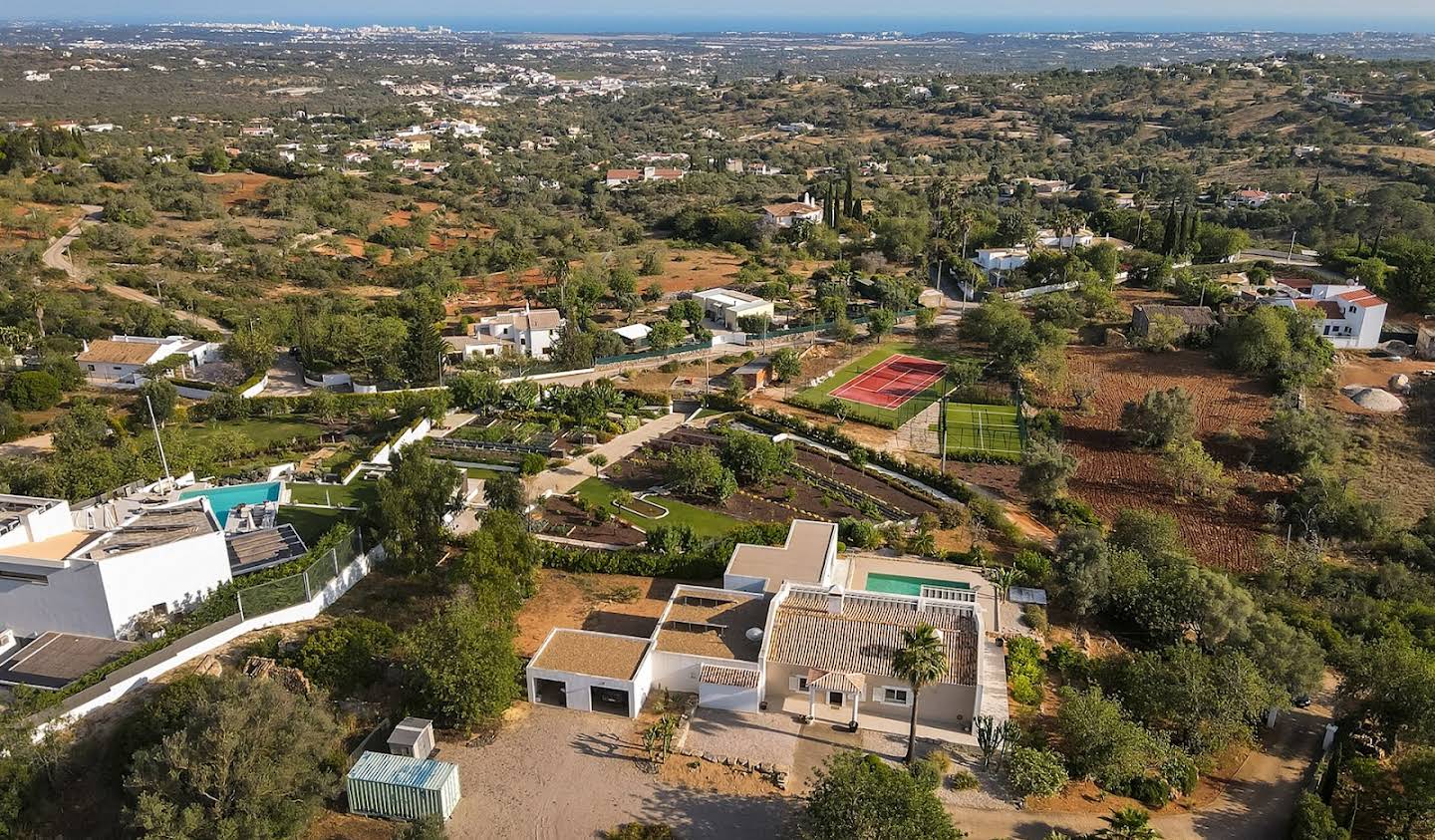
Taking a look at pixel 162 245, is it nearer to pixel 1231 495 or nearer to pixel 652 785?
pixel 652 785

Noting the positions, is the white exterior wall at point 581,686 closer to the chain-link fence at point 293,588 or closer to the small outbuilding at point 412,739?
the small outbuilding at point 412,739

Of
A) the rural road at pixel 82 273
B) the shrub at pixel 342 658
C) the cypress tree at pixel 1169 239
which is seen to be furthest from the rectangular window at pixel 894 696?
the cypress tree at pixel 1169 239

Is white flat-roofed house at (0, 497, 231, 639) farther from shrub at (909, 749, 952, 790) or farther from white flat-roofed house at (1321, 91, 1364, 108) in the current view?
white flat-roofed house at (1321, 91, 1364, 108)

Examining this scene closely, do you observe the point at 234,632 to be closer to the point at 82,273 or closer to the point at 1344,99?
the point at 82,273

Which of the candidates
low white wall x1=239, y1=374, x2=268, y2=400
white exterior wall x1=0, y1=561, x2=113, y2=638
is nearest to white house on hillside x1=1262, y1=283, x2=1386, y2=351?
low white wall x1=239, y1=374, x2=268, y2=400

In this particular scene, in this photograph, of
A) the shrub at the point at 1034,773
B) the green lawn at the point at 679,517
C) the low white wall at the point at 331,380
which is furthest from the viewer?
the low white wall at the point at 331,380

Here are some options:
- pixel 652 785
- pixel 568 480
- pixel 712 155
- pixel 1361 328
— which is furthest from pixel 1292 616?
pixel 712 155
